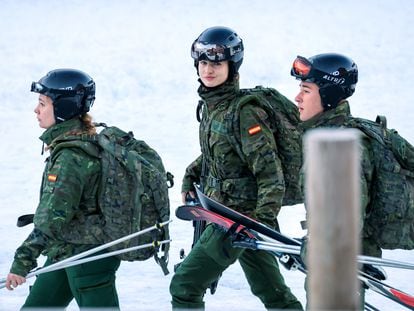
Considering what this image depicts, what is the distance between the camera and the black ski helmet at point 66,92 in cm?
519

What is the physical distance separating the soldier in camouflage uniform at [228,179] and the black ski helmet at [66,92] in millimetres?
725

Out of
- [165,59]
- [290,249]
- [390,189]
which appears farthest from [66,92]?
[165,59]

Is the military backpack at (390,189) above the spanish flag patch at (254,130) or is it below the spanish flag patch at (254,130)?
below

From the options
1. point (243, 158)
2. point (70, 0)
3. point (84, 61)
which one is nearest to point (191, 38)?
point (84, 61)

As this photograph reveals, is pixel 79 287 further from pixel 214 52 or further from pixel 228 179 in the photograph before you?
Result: pixel 214 52

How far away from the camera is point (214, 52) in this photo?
5.55m

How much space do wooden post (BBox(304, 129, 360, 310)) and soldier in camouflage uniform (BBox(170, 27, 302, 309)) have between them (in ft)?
11.1

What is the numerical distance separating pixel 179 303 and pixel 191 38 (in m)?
13.9

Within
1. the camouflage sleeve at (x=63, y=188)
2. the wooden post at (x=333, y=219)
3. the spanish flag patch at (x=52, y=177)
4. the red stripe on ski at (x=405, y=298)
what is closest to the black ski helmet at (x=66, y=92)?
the camouflage sleeve at (x=63, y=188)

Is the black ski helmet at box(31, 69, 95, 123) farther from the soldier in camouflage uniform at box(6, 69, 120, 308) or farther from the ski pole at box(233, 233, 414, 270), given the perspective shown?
the ski pole at box(233, 233, 414, 270)

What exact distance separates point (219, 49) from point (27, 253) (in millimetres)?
1704

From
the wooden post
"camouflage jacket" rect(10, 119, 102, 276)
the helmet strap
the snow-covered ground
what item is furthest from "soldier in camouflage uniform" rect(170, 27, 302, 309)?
the wooden post

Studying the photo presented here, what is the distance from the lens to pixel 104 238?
16.5 feet

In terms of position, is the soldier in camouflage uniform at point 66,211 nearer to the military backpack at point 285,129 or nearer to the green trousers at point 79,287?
the green trousers at point 79,287
